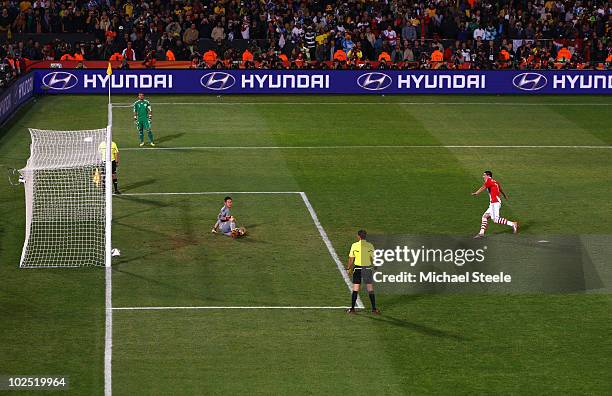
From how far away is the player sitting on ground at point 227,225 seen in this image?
101ft

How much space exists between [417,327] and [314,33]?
1422 inches

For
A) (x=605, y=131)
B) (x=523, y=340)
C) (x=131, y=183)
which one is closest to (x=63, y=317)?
(x=523, y=340)

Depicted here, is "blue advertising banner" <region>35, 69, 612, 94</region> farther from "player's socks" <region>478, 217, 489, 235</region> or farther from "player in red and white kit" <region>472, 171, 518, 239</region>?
"player's socks" <region>478, 217, 489, 235</region>

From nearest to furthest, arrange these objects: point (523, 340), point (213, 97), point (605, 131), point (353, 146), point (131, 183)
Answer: point (523, 340), point (131, 183), point (353, 146), point (605, 131), point (213, 97)

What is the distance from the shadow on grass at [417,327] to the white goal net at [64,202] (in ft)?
25.5

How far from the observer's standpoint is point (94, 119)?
157 ft

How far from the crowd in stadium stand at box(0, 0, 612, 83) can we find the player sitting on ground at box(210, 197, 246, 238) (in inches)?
988

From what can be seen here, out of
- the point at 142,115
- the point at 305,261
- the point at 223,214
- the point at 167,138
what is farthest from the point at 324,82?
the point at 305,261

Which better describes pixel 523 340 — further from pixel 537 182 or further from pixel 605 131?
pixel 605 131

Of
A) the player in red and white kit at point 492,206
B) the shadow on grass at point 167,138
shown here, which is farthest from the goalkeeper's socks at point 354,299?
the shadow on grass at point 167,138

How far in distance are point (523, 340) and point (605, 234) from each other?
879 cm

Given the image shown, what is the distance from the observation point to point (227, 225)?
3095 cm

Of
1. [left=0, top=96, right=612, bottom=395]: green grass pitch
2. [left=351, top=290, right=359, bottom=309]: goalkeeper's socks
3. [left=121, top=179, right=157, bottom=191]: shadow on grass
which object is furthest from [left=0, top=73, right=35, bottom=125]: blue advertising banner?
[left=351, top=290, right=359, bottom=309]: goalkeeper's socks

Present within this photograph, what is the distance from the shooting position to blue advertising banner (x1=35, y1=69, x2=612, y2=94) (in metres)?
53.9
